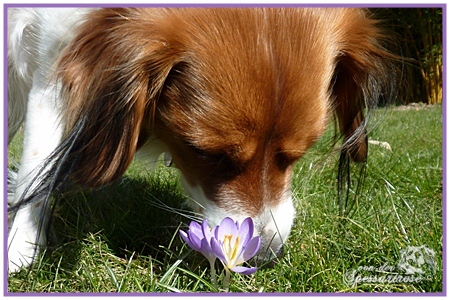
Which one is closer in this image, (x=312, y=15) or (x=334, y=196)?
(x=312, y=15)

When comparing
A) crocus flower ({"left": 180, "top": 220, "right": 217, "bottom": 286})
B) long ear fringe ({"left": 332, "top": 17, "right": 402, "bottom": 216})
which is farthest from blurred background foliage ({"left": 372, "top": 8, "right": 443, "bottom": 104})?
crocus flower ({"left": 180, "top": 220, "right": 217, "bottom": 286})

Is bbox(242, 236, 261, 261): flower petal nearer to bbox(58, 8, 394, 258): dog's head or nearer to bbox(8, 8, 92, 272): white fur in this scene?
bbox(58, 8, 394, 258): dog's head

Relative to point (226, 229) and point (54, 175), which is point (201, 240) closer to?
point (226, 229)

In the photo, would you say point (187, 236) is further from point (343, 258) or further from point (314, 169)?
point (314, 169)

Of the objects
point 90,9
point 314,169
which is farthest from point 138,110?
point 314,169

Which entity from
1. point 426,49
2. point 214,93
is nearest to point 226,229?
point 214,93

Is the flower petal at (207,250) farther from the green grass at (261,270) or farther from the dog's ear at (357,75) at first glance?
the dog's ear at (357,75)

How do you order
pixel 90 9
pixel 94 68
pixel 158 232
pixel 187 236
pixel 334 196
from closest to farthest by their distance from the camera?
pixel 187 236, pixel 94 68, pixel 90 9, pixel 158 232, pixel 334 196
